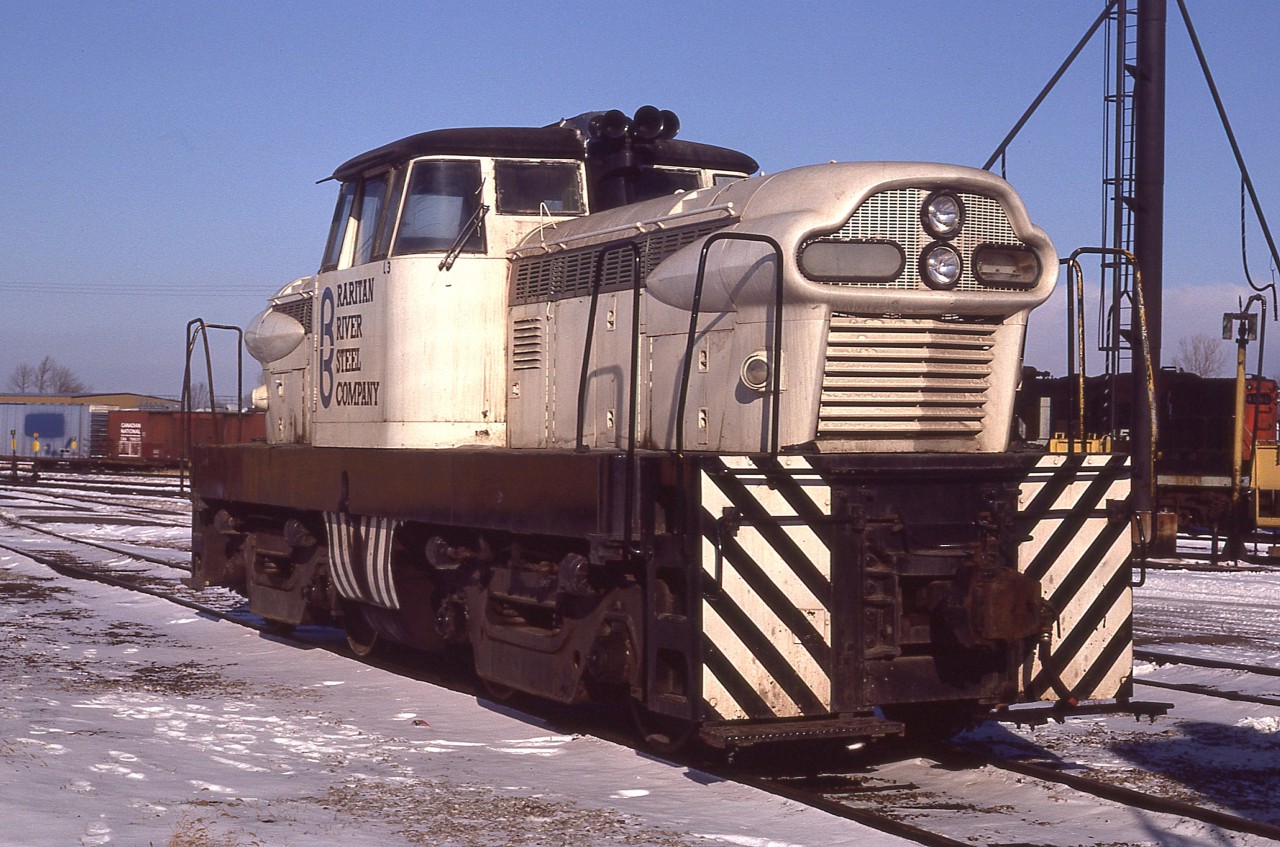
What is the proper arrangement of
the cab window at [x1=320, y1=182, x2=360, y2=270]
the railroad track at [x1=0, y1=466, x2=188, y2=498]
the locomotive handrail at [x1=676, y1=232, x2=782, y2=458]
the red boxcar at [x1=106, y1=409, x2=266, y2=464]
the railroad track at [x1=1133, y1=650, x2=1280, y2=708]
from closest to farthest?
the locomotive handrail at [x1=676, y1=232, x2=782, y2=458] → the railroad track at [x1=1133, y1=650, x2=1280, y2=708] → the cab window at [x1=320, y1=182, x2=360, y2=270] → the railroad track at [x1=0, y1=466, x2=188, y2=498] → the red boxcar at [x1=106, y1=409, x2=266, y2=464]

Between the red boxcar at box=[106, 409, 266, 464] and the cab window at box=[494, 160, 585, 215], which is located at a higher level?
the cab window at box=[494, 160, 585, 215]

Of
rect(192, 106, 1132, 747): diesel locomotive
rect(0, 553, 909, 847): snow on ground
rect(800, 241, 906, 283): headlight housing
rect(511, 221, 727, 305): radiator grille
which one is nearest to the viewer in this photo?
rect(0, 553, 909, 847): snow on ground

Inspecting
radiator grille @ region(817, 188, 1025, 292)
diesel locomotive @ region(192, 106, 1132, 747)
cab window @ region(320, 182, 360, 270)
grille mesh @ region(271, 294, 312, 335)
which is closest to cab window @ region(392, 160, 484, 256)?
diesel locomotive @ region(192, 106, 1132, 747)

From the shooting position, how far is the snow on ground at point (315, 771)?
17.7 ft

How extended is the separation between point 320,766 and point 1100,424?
19.6 metres

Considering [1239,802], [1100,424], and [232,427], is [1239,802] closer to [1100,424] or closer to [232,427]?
[1100,424]

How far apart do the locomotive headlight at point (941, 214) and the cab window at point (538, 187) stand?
111 inches

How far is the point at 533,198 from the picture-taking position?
29.0 feet

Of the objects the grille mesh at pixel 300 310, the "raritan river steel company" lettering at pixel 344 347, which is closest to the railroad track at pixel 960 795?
the "raritan river steel company" lettering at pixel 344 347

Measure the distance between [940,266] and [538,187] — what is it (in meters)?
3.08

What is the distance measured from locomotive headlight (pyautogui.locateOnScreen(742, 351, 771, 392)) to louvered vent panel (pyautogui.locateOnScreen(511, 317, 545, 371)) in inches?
76.9

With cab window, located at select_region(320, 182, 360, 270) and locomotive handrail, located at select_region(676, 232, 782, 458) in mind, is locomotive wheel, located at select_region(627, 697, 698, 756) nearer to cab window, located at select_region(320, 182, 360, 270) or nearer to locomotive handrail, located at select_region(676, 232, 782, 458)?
locomotive handrail, located at select_region(676, 232, 782, 458)

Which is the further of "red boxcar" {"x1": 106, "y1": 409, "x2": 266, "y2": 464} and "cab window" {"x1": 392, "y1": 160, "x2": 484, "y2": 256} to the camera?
"red boxcar" {"x1": 106, "y1": 409, "x2": 266, "y2": 464}

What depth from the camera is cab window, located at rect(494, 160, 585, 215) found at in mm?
8766
